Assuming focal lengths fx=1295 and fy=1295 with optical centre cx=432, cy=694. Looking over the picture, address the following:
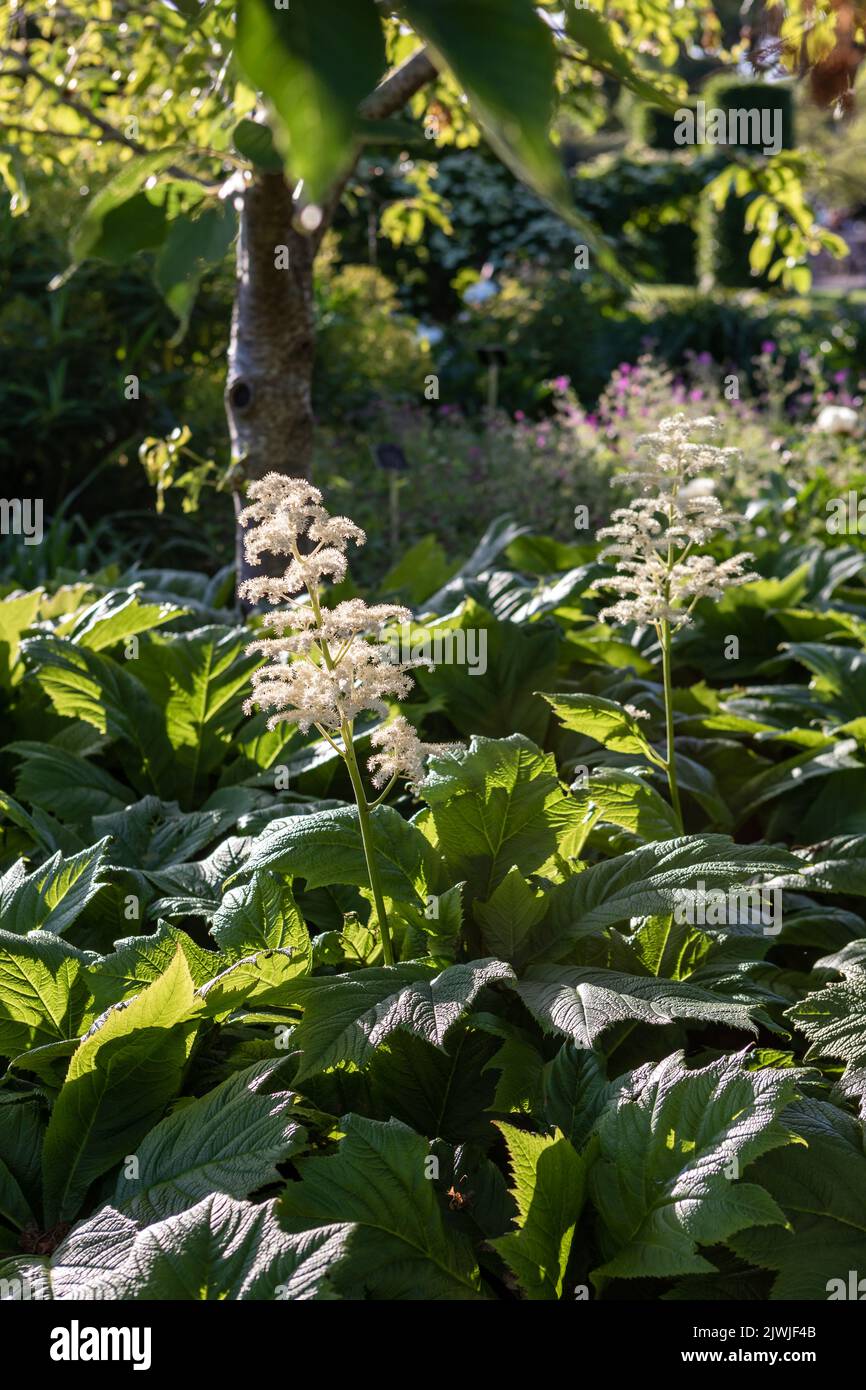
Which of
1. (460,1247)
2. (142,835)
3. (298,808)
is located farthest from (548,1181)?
(142,835)

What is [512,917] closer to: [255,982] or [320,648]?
[255,982]

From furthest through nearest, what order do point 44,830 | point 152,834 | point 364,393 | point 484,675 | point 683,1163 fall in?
point 364,393 → point 484,675 → point 152,834 → point 44,830 → point 683,1163

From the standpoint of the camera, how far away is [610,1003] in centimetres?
164

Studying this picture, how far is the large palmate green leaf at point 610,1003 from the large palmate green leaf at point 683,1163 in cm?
7

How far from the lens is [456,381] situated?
430 inches

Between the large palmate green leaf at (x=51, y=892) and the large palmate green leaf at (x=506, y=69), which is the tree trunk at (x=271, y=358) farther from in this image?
the large palmate green leaf at (x=506, y=69)

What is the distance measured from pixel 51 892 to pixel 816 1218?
1.17 meters

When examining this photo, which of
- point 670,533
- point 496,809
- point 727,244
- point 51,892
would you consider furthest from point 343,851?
point 727,244

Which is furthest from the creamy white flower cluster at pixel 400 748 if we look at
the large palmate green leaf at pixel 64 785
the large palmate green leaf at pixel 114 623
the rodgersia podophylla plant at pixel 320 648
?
the large palmate green leaf at pixel 114 623

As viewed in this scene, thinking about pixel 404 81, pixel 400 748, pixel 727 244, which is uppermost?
pixel 727 244

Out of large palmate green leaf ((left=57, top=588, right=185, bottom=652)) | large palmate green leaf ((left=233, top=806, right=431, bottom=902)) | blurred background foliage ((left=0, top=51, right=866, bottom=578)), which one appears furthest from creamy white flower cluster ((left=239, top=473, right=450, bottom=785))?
blurred background foliage ((left=0, top=51, right=866, bottom=578))
